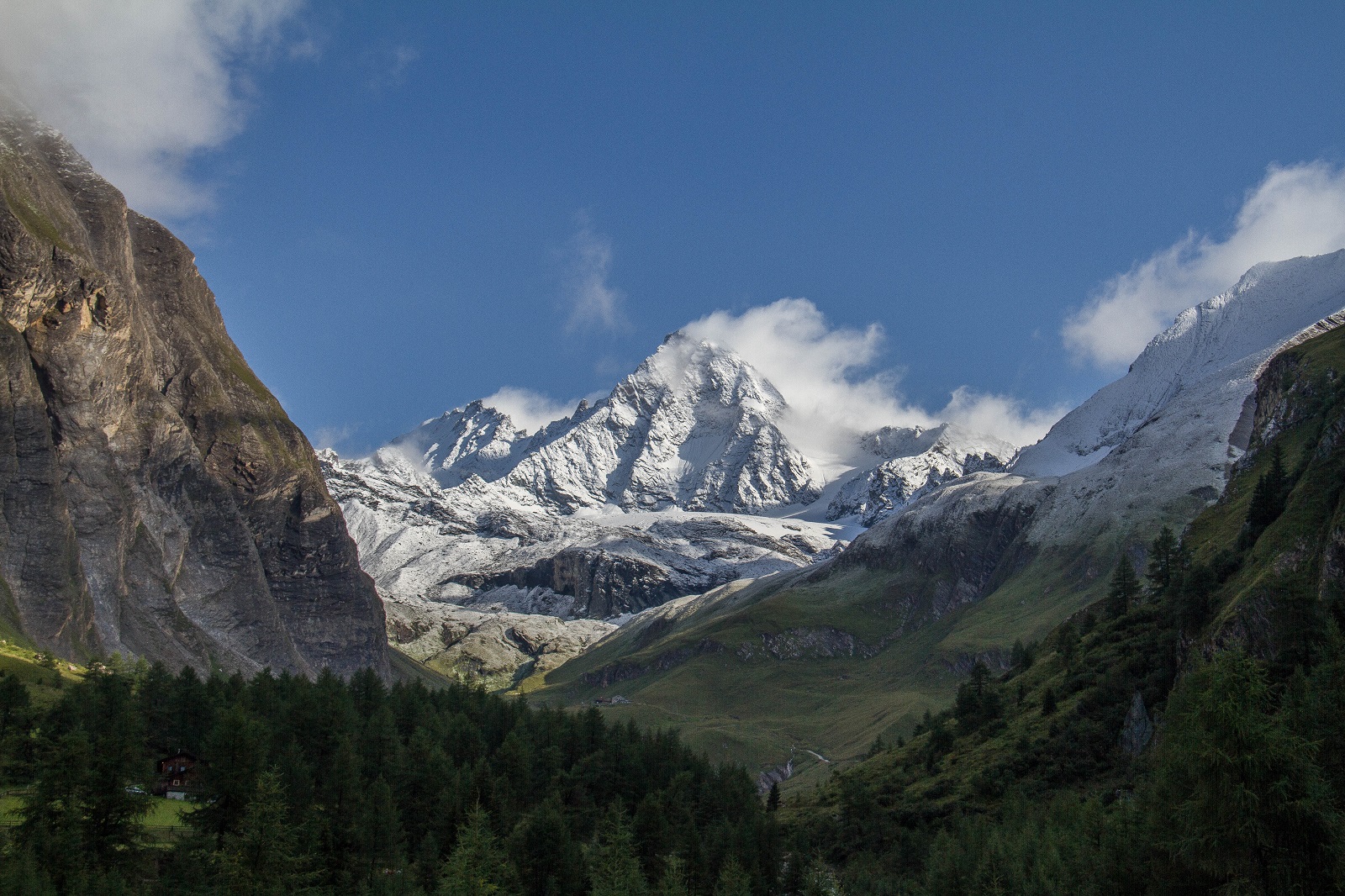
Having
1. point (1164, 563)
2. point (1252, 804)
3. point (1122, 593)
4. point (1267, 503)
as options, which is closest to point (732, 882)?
point (1252, 804)

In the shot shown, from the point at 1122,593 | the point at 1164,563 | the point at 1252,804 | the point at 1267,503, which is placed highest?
the point at 1267,503

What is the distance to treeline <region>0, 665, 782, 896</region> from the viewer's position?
75.3 metres

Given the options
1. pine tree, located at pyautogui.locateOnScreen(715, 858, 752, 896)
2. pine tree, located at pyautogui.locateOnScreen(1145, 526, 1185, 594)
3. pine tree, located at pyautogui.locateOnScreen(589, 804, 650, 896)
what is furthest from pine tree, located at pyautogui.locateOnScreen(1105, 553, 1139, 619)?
pine tree, located at pyautogui.locateOnScreen(589, 804, 650, 896)

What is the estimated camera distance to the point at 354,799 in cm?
9181

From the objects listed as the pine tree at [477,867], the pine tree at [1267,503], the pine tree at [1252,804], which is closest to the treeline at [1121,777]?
the pine tree at [1252,804]

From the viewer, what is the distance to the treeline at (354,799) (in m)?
75.3

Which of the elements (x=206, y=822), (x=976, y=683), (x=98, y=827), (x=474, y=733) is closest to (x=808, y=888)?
(x=206, y=822)

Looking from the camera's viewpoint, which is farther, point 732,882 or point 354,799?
point 354,799

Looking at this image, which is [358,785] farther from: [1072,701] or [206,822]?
[1072,701]

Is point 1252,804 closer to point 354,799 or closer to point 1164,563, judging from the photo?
point 354,799

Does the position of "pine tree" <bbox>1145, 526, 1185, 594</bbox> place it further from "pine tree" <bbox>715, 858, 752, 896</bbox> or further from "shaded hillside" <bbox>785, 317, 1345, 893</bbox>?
"pine tree" <bbox>715, 858, 752, 896</bbox>

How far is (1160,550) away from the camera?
160m

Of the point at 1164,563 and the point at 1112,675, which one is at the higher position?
the point at 1164,563

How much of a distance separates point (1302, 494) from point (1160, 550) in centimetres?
5099
